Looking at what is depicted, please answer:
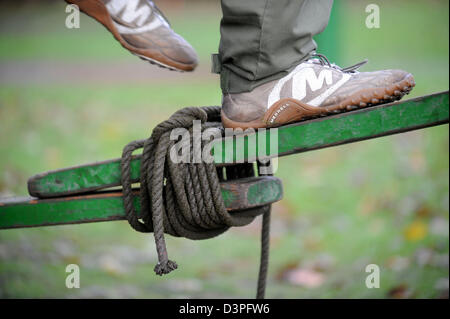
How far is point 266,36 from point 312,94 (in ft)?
0.61

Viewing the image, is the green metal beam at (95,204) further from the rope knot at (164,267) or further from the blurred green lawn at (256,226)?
the blurred green lawn at (256,226)

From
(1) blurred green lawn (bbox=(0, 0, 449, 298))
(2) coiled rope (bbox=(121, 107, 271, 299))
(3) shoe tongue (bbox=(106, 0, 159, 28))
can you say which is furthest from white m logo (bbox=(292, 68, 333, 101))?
(1) blurred green lawn (bbox=(0, 0, 449, 298))

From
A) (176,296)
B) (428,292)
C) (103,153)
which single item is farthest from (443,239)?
(103,153)

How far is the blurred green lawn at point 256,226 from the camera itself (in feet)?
8.64

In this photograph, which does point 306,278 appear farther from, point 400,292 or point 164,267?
point 164,267

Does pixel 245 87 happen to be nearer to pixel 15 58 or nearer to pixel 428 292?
pixel 428 292

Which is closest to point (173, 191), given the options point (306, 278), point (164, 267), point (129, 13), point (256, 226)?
point (164, 267)

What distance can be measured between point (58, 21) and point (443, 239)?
949 centimetres

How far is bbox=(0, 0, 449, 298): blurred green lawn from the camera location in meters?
2.63

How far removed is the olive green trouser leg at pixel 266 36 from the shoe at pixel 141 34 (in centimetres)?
15

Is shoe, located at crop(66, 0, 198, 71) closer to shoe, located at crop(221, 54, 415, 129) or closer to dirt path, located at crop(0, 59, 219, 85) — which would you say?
shoe, located at crop(221, 54, 415, 129)

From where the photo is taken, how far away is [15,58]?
847cm

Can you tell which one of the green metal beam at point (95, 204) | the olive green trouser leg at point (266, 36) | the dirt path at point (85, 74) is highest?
the dirt path at point (85, 74)

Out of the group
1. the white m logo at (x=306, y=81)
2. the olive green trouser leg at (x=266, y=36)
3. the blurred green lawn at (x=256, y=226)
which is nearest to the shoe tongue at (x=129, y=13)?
the olive green trouser leg at (x=266, y=36)
